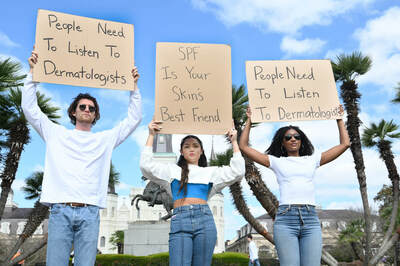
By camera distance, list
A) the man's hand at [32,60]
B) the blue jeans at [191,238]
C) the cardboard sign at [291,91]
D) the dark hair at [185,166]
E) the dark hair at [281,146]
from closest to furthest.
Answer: the blue jeans at [191,238] < the dark hair at [185,166] < the man's hand at [32,60] < the dark hair at [281,146] < the cardboard sign at [291,91]

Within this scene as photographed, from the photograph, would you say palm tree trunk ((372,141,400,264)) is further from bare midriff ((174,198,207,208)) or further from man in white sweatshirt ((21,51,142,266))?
man in white sweatshirt ((21,51,142,266))

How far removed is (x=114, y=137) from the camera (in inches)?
154

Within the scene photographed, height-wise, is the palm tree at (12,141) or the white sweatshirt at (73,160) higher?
the palm tree at (12,141)

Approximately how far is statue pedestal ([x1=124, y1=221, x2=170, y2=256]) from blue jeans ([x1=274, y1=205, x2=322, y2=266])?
13470 mm

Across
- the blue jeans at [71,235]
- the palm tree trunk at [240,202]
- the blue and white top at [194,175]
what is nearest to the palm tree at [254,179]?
the palm tree trunk at [240,202]

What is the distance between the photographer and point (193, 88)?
485cm

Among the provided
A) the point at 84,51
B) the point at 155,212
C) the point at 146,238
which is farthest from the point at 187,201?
the point at 155,212

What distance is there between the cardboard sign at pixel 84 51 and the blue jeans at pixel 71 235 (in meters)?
1.65

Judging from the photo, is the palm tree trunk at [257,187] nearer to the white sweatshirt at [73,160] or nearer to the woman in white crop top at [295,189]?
the woman in white crop top at [295,189]

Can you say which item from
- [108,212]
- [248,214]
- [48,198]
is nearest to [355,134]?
[248,214]

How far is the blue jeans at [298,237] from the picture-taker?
3.73m

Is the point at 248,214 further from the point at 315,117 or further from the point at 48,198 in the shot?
the point at 48,198

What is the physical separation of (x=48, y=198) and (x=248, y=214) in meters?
11.8

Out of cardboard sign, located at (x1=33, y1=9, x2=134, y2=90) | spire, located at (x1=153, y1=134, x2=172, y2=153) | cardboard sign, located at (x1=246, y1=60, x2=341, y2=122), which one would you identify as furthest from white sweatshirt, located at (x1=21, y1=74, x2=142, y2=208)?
spire, located at (x1=153, y1=134, x2=172, y2=153)
